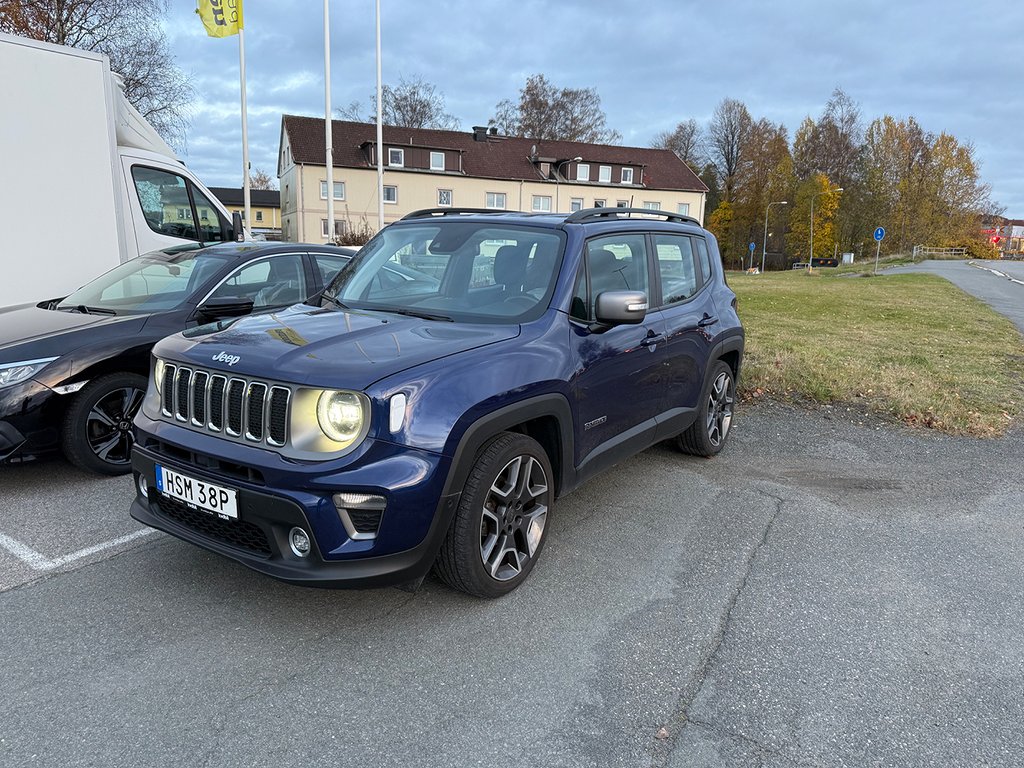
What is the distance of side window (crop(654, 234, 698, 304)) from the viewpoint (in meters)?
4.73

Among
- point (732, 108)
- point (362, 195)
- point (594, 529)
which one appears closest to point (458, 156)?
point (362, 195)

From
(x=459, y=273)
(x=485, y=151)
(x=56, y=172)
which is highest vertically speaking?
(x=485, y=151)

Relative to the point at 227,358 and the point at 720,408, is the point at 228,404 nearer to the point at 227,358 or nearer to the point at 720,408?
the point at 227,358

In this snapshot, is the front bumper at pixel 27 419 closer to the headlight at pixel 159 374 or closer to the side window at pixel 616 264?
the headlight at pixel 159 374

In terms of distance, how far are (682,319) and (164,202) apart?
6.76 meters

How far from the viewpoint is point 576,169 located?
54062 mm

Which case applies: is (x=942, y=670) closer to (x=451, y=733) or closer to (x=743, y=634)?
(x=743, y=634)

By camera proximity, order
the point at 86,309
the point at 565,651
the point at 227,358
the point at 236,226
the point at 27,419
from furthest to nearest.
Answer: the point at 236,226 < the point at 86,309 < the point at 27,419 < the point at 227,358 < the point at 565,651

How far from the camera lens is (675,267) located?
492 centimetres

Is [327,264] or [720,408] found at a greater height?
[327,264]

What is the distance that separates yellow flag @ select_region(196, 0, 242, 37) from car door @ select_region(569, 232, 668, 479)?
18.4 metres

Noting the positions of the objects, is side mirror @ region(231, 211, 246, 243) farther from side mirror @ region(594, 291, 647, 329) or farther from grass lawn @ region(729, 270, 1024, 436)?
side mirror @ region(594, 291, 647, 329)

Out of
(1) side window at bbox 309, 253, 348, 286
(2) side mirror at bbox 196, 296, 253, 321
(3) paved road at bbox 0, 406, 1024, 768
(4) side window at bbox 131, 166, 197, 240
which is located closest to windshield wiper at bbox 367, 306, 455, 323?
(3) paved road at bbox 0, 406, 1024, 768

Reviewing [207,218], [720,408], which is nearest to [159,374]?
[720,408]
